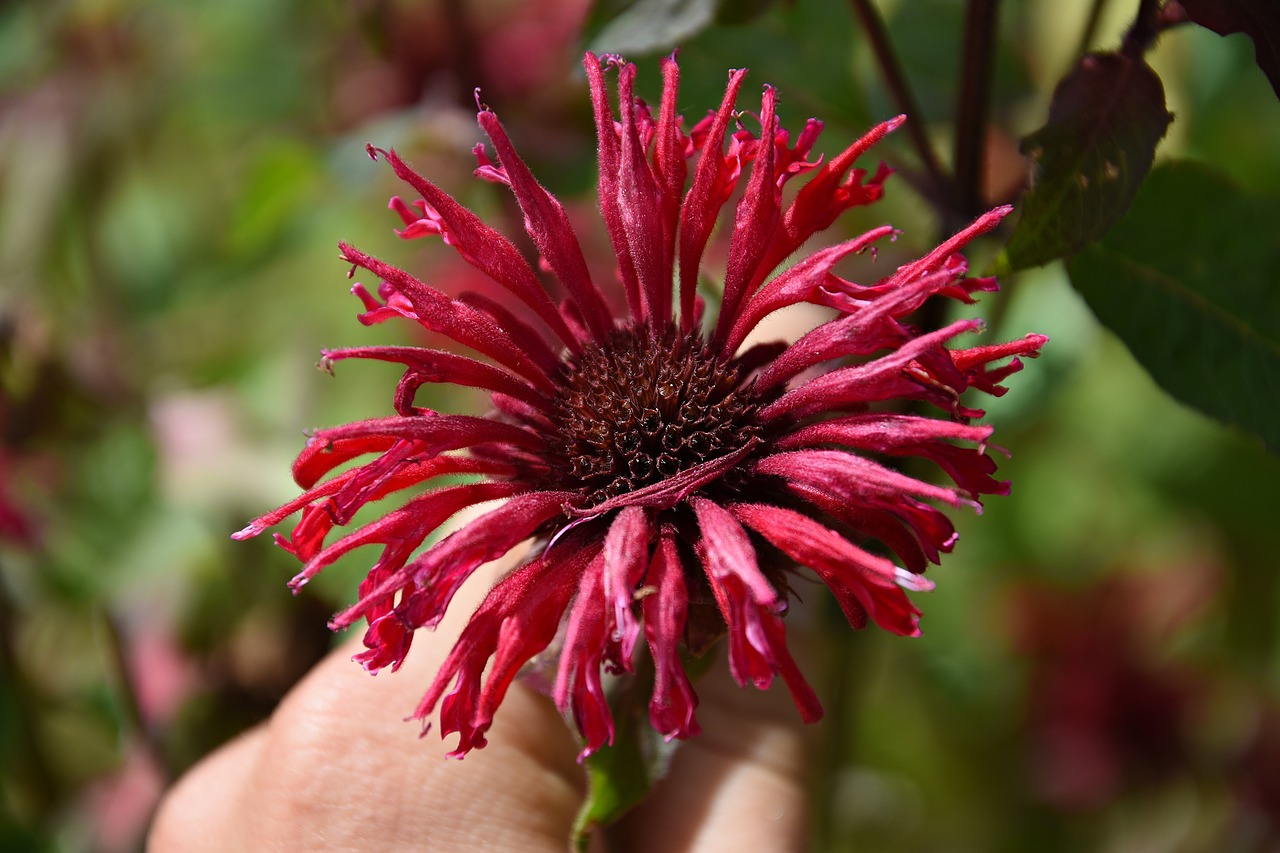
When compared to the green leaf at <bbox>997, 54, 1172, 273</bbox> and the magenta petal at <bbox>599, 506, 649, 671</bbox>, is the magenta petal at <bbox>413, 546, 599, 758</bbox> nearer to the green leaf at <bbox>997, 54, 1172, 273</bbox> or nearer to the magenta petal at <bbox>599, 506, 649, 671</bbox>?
the magenta petal at <bbox>599, 506, 649, 671</bbox>

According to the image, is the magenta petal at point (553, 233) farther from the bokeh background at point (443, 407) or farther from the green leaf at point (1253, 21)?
the green leaf at point (1253, 21)

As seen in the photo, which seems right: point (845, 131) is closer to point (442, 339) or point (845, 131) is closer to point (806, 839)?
point (806, 839)

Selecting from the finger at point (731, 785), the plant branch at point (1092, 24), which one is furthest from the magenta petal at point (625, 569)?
the plant branch at point (1092, 24)

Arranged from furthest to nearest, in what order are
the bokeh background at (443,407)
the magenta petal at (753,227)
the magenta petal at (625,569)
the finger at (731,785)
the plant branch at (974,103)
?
the bokeh background at (443,407)
the finger at (731,785)
the plant branch at (974,103)
the magenta petal at (753,227)
the magenta petal at (625,569)

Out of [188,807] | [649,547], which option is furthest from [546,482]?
[188,807]

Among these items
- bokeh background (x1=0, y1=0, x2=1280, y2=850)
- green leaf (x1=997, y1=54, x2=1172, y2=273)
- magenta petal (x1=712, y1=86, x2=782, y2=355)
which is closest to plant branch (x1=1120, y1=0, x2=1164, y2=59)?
A: green leaf (x1=997, y1=54, x2=1172, y2=273)

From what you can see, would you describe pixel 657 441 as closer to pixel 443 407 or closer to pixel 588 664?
pixel 588 664

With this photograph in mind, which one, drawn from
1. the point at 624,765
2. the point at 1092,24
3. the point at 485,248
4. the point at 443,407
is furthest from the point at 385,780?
the point at 443,407
